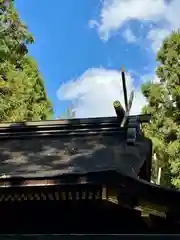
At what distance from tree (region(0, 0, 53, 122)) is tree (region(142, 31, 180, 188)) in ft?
24.5

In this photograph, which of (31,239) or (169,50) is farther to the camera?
(169,50)

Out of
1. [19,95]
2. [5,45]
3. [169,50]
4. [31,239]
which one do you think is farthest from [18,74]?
[31,239]

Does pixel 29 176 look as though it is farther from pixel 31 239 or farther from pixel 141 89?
pixel 141 89

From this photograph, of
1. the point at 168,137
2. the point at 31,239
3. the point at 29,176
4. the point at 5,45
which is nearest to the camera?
the point at 31,239

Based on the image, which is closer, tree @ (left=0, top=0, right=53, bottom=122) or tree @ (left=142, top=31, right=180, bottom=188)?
tree @ (left=0, top=0, right=53, bottom=122)

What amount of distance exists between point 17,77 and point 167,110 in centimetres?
909

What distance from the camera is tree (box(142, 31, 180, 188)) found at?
21047 millimetres

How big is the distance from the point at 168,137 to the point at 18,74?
32.0ft

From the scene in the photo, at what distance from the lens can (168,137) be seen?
22.0 meters

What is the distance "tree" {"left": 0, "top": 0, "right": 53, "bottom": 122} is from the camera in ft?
32.3

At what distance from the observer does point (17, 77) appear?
71.9 feet

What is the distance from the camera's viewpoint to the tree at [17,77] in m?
9.85

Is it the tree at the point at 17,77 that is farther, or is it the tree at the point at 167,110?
the tree at the point at 167,110

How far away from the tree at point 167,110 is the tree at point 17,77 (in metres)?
7.47
